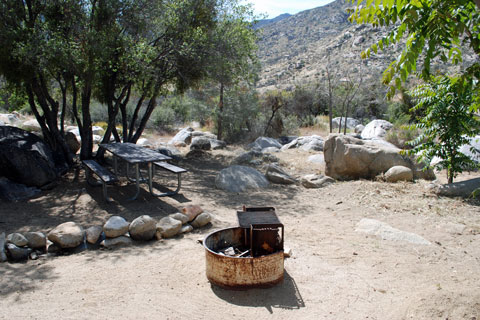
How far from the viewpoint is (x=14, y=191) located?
6824 mm

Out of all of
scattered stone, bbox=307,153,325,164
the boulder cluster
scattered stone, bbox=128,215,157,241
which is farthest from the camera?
scattered stone, bbox=307,153,325,164

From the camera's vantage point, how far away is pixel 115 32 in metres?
8.11

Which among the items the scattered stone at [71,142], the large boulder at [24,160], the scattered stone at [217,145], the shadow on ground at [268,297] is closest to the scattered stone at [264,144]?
the scattered stone at [217,145]

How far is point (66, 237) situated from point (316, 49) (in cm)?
3913

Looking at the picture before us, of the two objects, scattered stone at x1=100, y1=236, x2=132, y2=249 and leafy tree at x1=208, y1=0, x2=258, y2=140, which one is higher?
leafy tree at x1=208, y1=0, x2=258, y2=140

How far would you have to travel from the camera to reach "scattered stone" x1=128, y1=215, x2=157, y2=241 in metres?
4.99

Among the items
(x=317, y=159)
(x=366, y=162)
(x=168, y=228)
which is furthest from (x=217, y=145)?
(x=168, y=228)

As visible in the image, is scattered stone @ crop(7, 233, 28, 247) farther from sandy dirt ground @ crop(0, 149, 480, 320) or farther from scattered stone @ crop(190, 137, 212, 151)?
scattered stone @ crop(190, 137, 212, 151)

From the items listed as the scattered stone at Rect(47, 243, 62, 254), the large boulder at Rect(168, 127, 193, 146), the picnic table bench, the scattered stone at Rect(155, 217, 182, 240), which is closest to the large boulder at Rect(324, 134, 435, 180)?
the scattered stone at Rect(155, 217, 182, 240)

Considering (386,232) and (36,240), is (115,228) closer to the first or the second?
(36,240)

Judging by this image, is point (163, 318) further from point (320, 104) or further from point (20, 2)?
point (320, 104)

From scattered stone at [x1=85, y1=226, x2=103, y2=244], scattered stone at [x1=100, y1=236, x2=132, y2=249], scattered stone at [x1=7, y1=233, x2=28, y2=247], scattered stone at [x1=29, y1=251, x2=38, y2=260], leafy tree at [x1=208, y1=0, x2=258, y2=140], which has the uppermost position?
leafy tree at [x1=208, y1=0, x2=258, y2=140]

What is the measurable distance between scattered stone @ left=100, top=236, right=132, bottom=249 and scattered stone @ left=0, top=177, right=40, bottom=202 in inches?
111

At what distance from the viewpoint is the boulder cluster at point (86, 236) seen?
4496 millimetres
